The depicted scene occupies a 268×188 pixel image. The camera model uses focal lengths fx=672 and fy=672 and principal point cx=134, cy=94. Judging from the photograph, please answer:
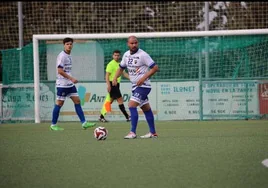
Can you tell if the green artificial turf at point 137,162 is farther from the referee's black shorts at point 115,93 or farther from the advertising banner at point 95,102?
the advertising banner at point 95,102

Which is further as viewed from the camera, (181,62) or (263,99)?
(181,62)

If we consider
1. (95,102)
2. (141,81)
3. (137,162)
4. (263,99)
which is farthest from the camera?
(95,102)

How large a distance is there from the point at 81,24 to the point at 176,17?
140 inches

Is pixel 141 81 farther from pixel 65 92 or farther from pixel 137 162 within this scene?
pixel 137 162

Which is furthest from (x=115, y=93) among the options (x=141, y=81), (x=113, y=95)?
(x=141, y=81)

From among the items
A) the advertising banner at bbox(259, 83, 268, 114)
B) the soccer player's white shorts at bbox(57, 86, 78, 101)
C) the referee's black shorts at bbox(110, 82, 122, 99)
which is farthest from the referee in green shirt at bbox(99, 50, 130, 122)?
the advertising banner at bbox(259, 83, 268, 114)

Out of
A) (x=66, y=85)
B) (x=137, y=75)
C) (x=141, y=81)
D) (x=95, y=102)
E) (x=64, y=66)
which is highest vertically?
(x=64, y=66)

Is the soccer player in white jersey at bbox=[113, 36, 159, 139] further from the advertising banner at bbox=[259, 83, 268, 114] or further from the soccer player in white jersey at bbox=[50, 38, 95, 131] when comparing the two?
the advertising banner at bbox=[259, 83, 268, 114]

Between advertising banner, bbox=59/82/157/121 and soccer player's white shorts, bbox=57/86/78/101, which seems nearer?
soccer player's white shorts, bbox=57/86/78/101

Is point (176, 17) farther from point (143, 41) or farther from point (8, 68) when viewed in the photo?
point (8, 68)

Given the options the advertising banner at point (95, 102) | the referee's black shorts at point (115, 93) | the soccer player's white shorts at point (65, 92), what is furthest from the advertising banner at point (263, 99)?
the soccer player's white shorts at point (65, 92)

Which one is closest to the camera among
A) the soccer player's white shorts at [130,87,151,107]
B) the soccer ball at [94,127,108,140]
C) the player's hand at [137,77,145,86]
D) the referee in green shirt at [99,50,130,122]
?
the soccer ball at [94,127,108,140]

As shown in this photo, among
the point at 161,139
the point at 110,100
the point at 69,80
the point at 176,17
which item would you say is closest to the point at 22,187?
the point at 161,139

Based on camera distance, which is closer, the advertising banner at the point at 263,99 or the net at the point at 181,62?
the advertising banner at the point at 263,99
